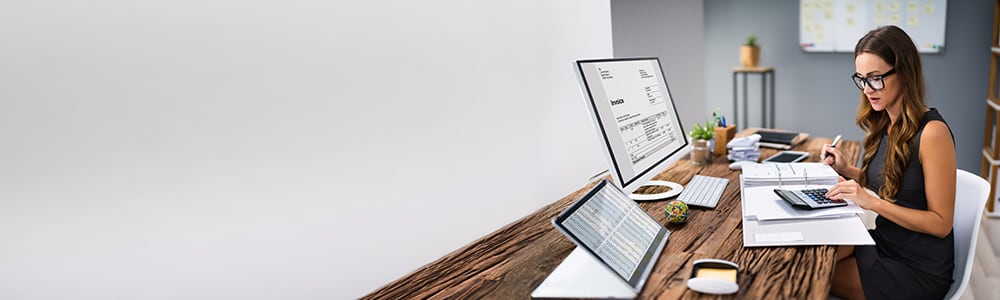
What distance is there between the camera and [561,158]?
118 inches

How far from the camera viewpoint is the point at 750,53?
5547mm

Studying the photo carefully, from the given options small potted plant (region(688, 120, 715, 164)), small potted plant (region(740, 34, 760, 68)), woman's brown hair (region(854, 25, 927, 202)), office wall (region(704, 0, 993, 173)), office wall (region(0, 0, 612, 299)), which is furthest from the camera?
small potted plant (region(740, 34, 760, 68))

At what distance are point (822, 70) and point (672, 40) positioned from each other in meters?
2.39

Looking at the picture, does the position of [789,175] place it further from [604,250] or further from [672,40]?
[672,40]

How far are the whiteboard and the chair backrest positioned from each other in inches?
136

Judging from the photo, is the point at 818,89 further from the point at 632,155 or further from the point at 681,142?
the point at 632,155

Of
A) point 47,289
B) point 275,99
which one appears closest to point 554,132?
point 275,99

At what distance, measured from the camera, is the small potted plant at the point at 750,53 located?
5535 millimetres

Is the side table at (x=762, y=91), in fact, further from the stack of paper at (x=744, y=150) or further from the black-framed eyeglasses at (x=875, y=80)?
the black-framed eyeglasses at (x=875, y=80)

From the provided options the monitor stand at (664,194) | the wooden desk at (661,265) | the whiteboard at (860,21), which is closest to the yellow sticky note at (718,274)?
the wooden desk at (661,265)

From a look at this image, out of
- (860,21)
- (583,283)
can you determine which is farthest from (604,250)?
(860,21)

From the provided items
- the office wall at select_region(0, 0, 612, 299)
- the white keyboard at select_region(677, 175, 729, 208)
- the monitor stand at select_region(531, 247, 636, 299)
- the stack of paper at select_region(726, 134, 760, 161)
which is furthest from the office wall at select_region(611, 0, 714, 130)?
the monitor stand at select_region(531, 247, 636, 299)

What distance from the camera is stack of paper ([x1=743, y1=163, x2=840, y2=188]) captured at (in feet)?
6.50

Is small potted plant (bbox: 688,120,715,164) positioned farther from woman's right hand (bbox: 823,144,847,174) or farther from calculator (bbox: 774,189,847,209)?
calculator (bbox: 774,189,847,209)
